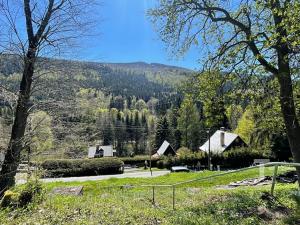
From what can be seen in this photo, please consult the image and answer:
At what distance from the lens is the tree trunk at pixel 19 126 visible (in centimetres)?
964

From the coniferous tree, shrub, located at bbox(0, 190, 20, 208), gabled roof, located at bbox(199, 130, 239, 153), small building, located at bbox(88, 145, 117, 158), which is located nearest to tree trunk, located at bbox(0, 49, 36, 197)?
shrub, located at bbox(0, 190, 20, 208)

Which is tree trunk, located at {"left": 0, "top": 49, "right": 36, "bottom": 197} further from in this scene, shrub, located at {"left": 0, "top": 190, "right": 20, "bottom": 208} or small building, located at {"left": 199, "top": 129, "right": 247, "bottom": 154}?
small building, located at {"left": 199, "top": 129, "right": 247, "bottom": 154}

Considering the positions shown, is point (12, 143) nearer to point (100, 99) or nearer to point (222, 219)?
point (100, 99)

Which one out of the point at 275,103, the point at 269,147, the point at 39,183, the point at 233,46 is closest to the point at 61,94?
the point at 39,183

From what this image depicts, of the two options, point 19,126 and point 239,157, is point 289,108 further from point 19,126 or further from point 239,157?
point 239,157

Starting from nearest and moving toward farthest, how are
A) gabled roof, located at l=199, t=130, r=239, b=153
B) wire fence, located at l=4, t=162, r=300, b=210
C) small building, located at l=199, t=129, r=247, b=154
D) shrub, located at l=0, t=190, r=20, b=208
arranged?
wire fence, located at l=4, t=162, r=300, b=210, shrub, located at l=0, t=190, r=20, b=208, gabled roof, located at l=199, t=130, r=239, b=153, small building, located at l=199, t=129, r=247, b=154

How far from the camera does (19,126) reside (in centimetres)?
1037

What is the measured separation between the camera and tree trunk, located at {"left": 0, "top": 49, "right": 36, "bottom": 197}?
9.64 m

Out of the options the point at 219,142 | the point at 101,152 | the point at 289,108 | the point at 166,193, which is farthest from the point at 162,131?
the point at 289,108

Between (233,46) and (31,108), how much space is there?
651 cm

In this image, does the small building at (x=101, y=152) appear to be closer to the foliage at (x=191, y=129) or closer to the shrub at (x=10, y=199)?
the foliage at (x=191, y=129)

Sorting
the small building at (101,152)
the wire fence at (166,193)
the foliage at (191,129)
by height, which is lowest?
the wire fence at (166,193)

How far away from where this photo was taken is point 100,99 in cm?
1205

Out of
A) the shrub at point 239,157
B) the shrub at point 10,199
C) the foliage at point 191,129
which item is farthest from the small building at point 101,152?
the shrub at point 10,199
